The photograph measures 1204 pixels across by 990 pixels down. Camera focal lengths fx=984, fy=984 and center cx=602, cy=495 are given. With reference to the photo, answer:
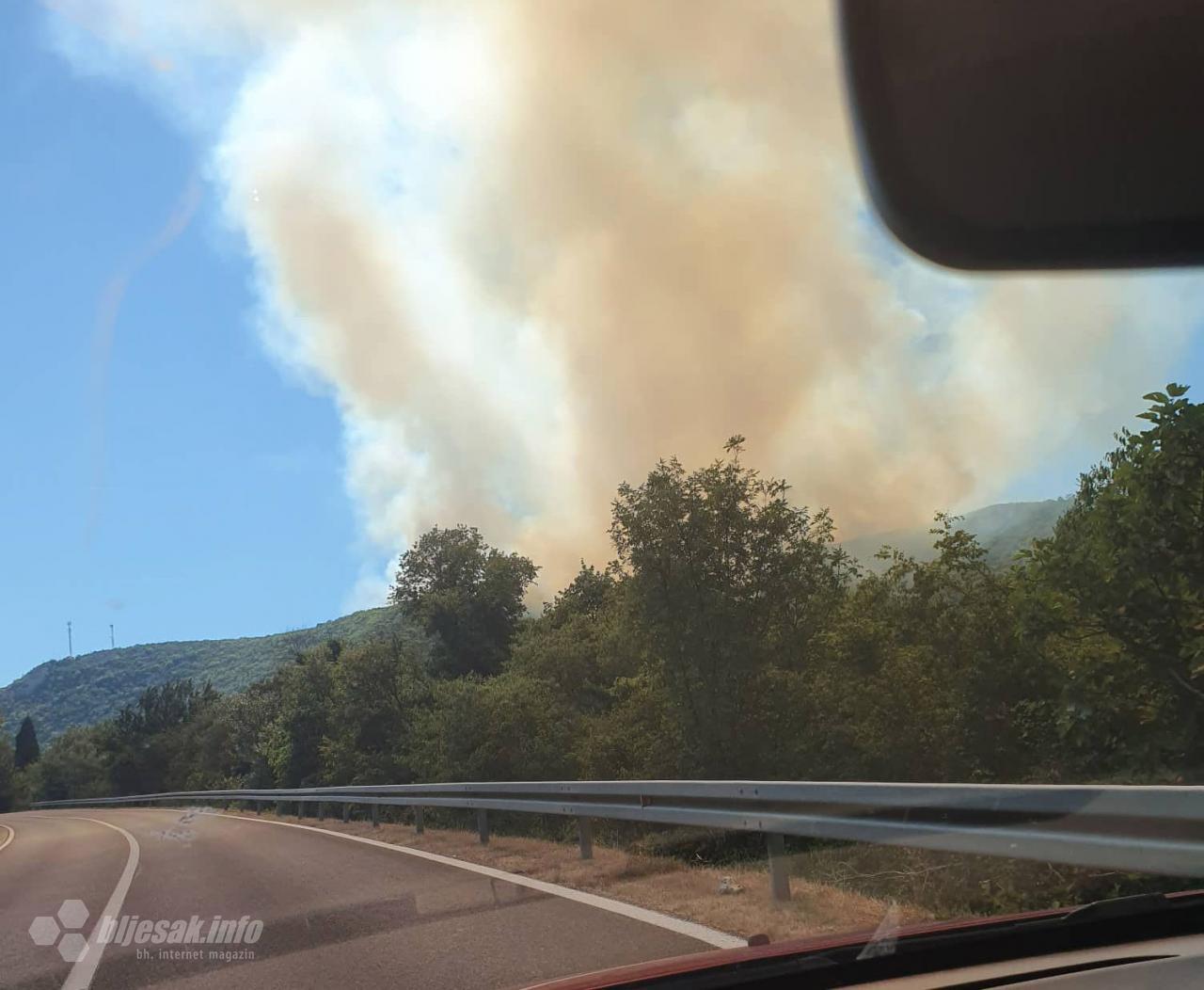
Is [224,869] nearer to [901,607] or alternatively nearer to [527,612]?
[901,607]

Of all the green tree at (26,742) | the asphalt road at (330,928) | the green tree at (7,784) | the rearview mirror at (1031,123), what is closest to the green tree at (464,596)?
the asphalt road at (330,928)

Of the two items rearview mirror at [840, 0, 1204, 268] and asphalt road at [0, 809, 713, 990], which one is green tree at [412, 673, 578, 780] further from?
rearview mirror at [840, 0, 1204, 268]

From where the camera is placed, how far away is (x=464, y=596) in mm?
55938

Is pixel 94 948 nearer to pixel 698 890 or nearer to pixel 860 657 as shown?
pixel 698 890

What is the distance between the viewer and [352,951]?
629 cm

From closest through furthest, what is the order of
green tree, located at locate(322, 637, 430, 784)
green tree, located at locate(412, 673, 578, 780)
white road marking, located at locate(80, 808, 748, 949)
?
white road marking, located at locate(80, 808, 748, 949) < green tree, located at locate(412, 673, 578, 780) < green tree, located at locate(322, 637, 430, 784)

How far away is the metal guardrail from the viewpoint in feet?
12.6

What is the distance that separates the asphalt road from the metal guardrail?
1.06 metres

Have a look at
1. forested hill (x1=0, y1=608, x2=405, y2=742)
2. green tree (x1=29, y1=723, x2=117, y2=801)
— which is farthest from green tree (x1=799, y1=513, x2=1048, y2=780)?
green tree (x1=29, y1=723, x2=117, y2=801)

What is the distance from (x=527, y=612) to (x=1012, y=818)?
53.2m

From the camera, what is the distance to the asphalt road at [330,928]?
5.68m

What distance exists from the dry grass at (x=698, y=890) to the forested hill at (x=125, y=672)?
8221cm

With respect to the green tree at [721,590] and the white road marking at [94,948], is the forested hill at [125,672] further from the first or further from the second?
the white road marking at [94,948]

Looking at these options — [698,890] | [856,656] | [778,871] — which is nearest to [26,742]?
[856,656]
